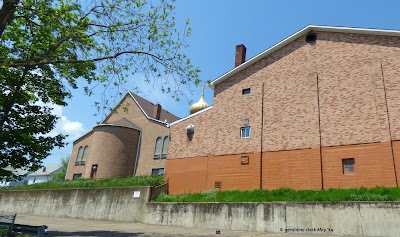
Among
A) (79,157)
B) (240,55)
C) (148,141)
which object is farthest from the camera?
(79,157)

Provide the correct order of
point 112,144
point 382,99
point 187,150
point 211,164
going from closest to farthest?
point 382,99 → point 211,164 → point 187,150 → point 112,144

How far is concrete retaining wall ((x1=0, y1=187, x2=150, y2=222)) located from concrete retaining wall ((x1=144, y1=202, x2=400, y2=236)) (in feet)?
11.3

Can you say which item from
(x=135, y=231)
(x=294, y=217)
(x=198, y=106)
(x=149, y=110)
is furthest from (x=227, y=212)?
(x=149, y=110)

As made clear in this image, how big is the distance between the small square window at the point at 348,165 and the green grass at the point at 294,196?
1.85 meters

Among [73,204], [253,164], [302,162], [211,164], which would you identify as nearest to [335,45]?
[302,162]

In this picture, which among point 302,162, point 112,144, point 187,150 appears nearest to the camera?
point 302,162

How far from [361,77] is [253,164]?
32.7 ft

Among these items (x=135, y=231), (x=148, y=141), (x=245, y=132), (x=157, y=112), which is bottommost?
(x=135, y=231)

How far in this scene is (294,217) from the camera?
1825 centimetres

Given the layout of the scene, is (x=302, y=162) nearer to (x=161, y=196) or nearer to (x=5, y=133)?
(x=161, y=196)

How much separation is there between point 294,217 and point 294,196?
2.57 m

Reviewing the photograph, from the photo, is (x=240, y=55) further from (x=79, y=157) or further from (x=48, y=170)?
(x=48, y=170)

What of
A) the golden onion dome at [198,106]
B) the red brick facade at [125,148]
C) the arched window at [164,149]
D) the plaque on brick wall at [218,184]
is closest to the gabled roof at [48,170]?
the red brick facade at [125,148]

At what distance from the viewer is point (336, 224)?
1706 cm
